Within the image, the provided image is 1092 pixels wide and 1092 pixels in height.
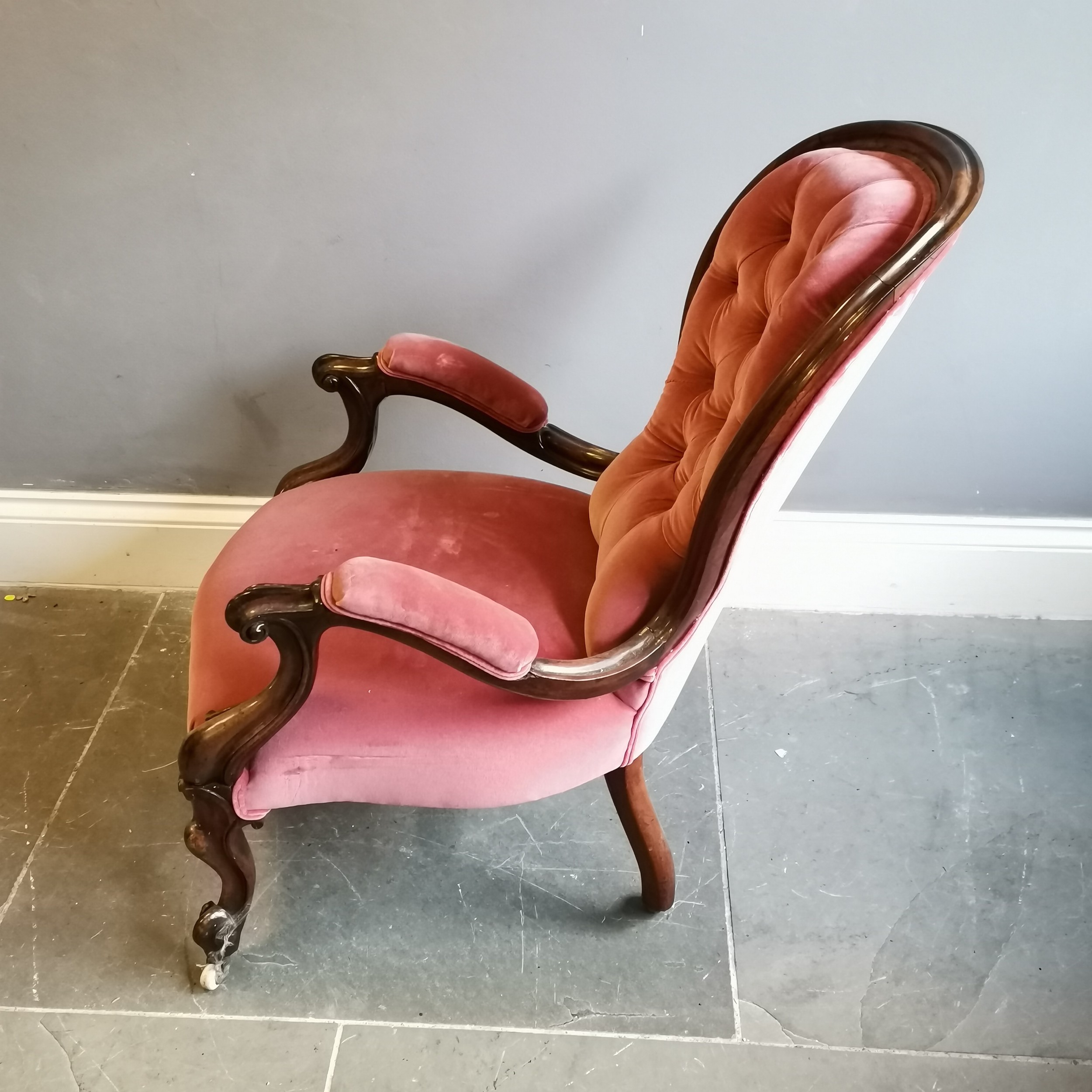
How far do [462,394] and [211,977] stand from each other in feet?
2.89

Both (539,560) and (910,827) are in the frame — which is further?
(910,827)

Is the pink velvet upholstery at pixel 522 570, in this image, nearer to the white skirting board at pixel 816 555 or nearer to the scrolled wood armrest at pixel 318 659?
the scrolled wood armrest at pixel 318 659

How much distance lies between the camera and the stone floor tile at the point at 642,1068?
117 cm

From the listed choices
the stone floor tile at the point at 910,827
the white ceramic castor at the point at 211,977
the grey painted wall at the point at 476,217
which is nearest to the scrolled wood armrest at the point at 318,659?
the white ceramic castor at the point at 211,977

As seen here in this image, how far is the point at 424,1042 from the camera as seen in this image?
121 centimetres

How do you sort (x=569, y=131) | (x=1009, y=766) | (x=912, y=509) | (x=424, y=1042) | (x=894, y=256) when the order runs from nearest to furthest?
(x=894, y=256), (x=424, y=1042), (x=569, y=131), (x=1009, y=766), (x=912, y=509)

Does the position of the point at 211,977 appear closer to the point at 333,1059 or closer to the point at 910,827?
the point at 333,1059

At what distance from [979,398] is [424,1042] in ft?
4.45

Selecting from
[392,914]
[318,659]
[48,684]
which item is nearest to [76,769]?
[48,684]

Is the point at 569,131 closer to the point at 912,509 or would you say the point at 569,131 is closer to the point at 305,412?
the point at 305,412

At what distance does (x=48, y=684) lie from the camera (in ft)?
5.49

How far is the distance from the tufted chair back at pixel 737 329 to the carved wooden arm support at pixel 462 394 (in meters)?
0.15

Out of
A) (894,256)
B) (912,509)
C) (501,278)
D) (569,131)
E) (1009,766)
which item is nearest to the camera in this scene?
(894,256)

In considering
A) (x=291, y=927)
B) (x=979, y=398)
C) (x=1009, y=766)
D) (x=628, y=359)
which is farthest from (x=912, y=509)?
(x=291, y=927)
